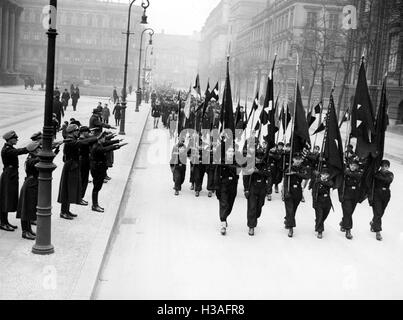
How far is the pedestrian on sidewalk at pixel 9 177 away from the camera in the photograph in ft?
31.3

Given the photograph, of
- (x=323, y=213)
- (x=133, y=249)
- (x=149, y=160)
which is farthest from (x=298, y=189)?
(x=149, y=160)

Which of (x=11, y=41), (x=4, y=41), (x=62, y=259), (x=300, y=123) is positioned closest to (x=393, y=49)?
(x=300, y=123)

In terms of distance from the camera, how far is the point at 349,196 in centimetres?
1149

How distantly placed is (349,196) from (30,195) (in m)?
6.01

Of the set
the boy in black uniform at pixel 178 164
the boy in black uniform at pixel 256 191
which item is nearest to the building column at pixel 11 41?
the boy in black uniform at pixel 178 164

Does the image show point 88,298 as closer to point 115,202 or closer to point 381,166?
point 115,202

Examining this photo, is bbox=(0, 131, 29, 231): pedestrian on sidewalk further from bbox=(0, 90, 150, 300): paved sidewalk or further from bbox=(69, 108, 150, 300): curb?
bbox=(69, 108, 150, 300): curb

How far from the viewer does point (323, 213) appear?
37.0 feet

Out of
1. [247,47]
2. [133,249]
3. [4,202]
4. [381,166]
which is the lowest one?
[133,249]

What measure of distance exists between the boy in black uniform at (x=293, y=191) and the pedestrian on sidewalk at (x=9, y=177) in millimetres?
5042

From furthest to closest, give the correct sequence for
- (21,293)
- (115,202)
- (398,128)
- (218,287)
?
(398,128)
(115,202)
(218,287)
(21,293)

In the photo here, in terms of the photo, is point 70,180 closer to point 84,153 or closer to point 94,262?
point 84,153

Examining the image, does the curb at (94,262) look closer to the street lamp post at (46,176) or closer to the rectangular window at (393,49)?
the street lamp post at (46,176)

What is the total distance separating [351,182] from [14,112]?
1069 inches
